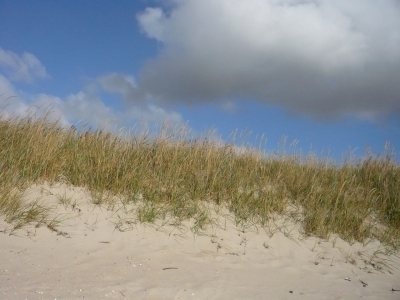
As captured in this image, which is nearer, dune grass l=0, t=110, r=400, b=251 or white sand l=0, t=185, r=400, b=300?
white sand l=0, t=185, r=400, b=300

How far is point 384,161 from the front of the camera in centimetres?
967

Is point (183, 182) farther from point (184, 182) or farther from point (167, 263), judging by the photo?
point (167, 263)

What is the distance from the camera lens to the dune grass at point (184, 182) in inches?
246

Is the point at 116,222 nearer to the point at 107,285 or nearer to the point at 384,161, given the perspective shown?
the point at 107,285

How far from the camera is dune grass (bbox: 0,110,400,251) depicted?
6.24m

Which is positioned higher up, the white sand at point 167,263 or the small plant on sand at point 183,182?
the small plant on sand at point 183,182

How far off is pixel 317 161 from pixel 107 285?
20.4ft

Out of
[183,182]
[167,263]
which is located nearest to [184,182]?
[183,182]

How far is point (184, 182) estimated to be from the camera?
273 inches

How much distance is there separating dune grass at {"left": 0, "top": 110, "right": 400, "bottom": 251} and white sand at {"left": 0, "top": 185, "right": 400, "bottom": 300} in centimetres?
27

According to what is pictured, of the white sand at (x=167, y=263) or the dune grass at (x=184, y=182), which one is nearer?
the white sand at (x=167, y=263)

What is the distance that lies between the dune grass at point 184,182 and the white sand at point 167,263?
0.88ft

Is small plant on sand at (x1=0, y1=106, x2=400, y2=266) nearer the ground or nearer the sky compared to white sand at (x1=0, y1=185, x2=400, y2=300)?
nearer the sky

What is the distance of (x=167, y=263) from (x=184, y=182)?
2.01 metres
